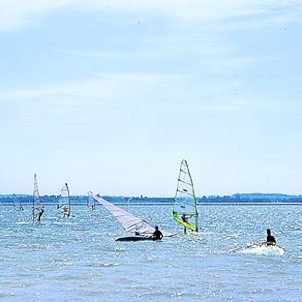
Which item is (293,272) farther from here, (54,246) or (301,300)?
(54,246)

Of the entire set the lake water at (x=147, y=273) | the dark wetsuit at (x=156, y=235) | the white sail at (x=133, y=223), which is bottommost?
the lake water at (x=147, y=273)

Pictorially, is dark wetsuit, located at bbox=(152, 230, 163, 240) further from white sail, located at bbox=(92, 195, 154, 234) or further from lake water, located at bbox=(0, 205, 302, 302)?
white sail, located at bbox=(92, 195, 154, 234)

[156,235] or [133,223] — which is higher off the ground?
[133,223]

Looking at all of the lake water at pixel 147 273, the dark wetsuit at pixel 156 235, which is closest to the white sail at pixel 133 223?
the dark wetsuit at pixel 156 235

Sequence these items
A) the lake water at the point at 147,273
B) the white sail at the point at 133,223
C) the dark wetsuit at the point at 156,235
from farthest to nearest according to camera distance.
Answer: the white sail at the point at 133,223
the dark wetsuit at the point at 156,235
the lake water at the point at 147,273

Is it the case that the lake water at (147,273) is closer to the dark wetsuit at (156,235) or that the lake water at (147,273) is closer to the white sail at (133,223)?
the dark wetsuit at (156,235)

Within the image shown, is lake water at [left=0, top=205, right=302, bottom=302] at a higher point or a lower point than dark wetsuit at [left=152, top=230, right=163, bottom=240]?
lower

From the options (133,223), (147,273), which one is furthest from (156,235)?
(147,273)

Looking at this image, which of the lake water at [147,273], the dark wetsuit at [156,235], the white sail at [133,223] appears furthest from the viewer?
the white sail at [133,223]

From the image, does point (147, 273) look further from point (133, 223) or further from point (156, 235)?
point (133, 223)

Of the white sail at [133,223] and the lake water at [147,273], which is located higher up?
the white sail at [133,223]

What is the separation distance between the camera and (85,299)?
3198 cm

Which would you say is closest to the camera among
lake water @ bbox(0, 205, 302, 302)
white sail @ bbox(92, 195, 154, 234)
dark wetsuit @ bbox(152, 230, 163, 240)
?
lake water @ bbox(0, 205, 302, 302)

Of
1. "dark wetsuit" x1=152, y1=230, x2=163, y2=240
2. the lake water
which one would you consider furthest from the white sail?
the lake water
